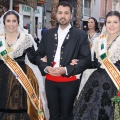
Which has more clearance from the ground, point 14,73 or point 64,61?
point 64,61

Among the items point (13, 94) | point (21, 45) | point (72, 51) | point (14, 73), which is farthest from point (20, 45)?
point (72, 51)

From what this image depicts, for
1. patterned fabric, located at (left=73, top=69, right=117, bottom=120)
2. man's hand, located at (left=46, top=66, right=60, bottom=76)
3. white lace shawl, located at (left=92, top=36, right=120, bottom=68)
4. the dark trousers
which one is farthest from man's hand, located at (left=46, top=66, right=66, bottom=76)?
white lace shawl, located at (left=92, top=36, right=120, bottom=68)

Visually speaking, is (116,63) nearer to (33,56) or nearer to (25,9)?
(33,56)

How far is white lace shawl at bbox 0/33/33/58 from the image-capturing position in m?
3.31

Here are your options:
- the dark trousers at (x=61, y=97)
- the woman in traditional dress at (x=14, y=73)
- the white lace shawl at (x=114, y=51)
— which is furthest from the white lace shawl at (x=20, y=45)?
the white lace shawl at (x=114, y=51)

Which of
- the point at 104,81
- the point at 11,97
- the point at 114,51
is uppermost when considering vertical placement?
the point at 114,51

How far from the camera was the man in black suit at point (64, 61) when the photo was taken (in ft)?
9.86

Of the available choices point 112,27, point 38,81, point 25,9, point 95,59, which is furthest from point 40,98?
point 25,9

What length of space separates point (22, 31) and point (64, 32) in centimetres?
63

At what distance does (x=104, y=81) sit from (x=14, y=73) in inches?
38.4

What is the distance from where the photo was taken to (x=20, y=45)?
11.0 feet

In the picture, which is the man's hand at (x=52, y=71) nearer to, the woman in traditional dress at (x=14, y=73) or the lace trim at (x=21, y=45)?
the woman in traditional dress at (x=14, y=73)

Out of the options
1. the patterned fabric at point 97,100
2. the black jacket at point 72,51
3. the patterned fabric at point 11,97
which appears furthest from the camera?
the patterned fabric at point 11,97

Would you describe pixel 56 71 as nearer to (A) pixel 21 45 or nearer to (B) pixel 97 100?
(B) pixel 97 100
